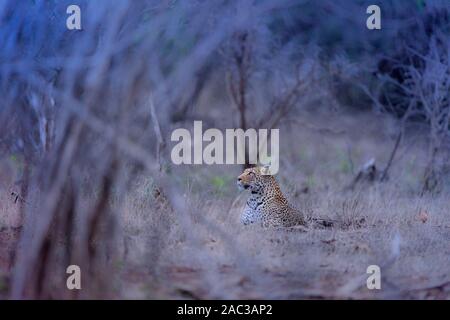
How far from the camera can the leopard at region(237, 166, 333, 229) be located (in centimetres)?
505

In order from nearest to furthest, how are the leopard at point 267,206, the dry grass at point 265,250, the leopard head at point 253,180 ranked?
the dry grass at point 265,250 < the leopard at point 267,206 < the leopard head at point 253,180

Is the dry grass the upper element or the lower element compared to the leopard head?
lower

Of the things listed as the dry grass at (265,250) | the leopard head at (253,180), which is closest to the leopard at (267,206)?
the leopard head at (253,180)

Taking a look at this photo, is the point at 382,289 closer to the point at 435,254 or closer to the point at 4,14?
the point at 435,254

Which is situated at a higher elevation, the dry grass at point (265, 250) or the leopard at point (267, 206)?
the leopard at point (267, 206)

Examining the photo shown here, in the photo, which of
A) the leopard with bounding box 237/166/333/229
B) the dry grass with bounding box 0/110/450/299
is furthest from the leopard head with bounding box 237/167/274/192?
the dry grass with bounding box 0/110/450/299

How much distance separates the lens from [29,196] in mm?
4332

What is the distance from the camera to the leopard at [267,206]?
5047 mm

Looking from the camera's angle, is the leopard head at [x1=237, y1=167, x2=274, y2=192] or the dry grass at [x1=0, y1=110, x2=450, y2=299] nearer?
the dry grass at [x1=0, y1=110, x2=450, y2=299]

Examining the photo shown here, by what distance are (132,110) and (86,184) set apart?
0.47m

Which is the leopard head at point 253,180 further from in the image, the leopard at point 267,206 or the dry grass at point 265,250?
the dry grass at point 265,250

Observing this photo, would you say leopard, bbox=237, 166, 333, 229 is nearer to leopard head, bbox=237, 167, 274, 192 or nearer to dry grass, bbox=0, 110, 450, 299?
leopard head, bbox=237, 167, 274, 192

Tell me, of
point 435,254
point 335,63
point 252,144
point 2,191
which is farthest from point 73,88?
point 335,63

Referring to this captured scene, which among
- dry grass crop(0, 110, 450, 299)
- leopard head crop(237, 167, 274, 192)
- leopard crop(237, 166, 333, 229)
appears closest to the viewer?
dry grass crop(0, 110, 450, 299)
